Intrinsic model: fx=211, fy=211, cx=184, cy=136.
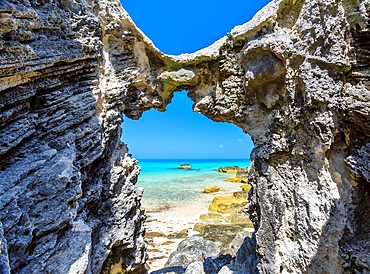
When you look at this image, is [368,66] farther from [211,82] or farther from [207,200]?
[207,200]

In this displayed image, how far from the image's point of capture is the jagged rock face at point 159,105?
3.04 metres

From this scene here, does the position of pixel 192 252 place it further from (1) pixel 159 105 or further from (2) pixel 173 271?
(1) pixel 159 105

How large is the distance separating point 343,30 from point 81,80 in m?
5.46

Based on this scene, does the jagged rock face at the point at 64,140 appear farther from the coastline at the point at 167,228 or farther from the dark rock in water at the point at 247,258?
the coastline at the point at 167,228

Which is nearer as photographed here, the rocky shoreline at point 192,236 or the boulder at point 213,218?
the rocky shoreline at point 192,236

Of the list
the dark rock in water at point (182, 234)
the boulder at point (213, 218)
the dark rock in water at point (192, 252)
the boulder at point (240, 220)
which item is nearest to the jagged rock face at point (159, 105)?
the dark rock in water at point (192, 252)

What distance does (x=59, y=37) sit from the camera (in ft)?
13.1

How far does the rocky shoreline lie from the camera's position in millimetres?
8352

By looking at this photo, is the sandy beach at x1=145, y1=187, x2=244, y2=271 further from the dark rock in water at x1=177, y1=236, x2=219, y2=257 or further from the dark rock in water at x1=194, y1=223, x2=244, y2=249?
the dark rock in water at x1=177, y1=236, x2=219, y2=257

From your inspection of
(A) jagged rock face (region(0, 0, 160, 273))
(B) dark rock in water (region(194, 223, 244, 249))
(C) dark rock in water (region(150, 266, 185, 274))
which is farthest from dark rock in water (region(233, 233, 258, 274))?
(B) dark rock in water (region(194, 223, 244, 249))

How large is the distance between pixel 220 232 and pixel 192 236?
1604mm

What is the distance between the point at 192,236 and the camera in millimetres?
10578

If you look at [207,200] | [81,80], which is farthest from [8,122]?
[207,200]

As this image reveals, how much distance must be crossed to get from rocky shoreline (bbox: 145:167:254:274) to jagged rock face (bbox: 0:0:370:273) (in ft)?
7.57
